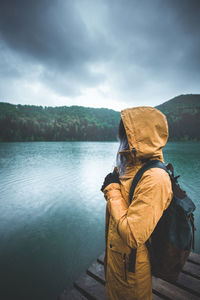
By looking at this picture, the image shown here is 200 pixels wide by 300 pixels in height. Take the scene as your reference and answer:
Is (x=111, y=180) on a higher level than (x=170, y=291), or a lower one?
higher

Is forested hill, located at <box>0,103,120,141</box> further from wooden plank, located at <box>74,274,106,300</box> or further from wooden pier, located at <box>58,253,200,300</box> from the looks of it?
wooden plank, located at <box>74,274,106,300</box>

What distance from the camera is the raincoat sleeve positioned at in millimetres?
1139

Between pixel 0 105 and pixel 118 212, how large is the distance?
149664 millimetres

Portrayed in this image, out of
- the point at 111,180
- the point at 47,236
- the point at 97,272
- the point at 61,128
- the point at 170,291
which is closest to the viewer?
the point at 111,180

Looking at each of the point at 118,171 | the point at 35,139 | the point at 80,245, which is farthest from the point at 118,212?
the point at 35,139

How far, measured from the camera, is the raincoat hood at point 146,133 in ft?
4.49

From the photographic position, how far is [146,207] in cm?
114

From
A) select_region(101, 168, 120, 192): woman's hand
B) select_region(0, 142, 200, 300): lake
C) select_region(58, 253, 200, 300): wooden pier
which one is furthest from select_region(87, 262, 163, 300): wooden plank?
select_region(101, 168, 120, 192): woman's hand

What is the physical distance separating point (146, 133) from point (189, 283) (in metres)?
2.78

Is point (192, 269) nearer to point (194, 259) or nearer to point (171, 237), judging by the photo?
point (194, 259)

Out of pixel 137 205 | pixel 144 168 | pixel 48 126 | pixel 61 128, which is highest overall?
pixel 48 126

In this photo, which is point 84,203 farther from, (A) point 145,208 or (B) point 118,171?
(A) point 145,208

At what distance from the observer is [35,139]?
271 feet

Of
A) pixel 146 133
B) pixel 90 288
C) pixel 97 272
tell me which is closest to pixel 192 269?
pixel 97 272
